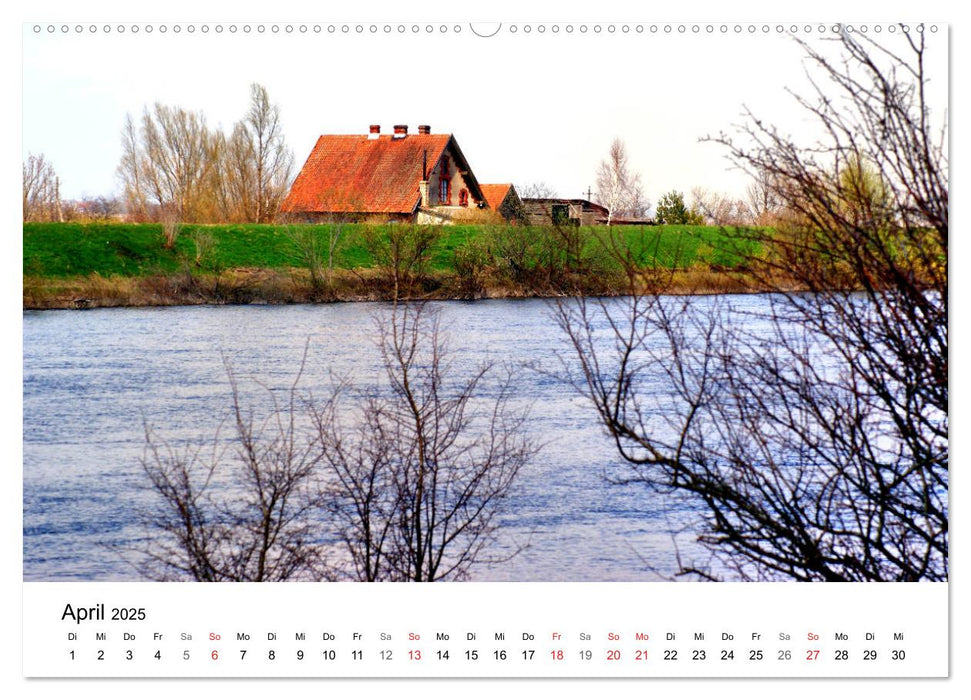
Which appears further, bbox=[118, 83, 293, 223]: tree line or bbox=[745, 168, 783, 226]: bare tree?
bbox=[118, 83, 293, 223]: tree line

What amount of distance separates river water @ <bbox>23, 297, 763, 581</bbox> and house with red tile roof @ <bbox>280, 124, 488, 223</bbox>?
166 cm

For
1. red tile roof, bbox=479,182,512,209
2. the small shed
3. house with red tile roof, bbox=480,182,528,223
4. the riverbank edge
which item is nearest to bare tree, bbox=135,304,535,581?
the small shed

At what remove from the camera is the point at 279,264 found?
18.8m

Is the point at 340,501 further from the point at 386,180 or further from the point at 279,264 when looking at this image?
the point at 279,264

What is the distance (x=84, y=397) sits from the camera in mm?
10523

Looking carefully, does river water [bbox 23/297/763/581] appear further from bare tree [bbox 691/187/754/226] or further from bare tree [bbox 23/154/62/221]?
bare tree [bbox 23/154/62/221]

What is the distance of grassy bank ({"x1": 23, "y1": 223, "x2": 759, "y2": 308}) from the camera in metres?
11.6

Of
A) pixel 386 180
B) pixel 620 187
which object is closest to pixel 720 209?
pixel 620 187

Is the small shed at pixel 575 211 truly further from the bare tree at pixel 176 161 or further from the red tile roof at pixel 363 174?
the bare tree at pixel 176 161

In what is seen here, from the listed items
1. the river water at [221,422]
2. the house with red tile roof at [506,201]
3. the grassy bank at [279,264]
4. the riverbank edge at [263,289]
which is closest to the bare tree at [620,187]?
the river water at [221,422]

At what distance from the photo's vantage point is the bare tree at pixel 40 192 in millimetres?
4760
